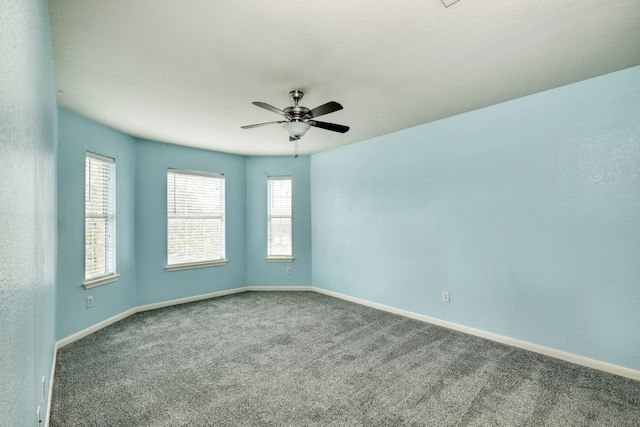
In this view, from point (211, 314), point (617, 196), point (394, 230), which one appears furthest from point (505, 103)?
point (211, 314)

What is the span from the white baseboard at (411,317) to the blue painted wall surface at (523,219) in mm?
56

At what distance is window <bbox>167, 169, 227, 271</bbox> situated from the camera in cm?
471

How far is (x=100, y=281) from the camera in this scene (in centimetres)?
365

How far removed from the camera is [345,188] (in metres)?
4.98

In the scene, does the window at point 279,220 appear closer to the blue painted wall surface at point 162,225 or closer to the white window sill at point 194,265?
the blue painted wall surface at point 162,225

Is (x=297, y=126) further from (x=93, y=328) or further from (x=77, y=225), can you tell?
(x=93, y=328)

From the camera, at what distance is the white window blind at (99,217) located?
356 cm

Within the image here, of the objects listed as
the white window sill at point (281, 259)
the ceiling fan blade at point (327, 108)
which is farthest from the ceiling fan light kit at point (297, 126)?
the white window sill at point (281, 259)

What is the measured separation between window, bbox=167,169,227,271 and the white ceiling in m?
1.64

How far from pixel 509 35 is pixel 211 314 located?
4.44 meters

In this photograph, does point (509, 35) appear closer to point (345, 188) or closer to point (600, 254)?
point (600, 254)

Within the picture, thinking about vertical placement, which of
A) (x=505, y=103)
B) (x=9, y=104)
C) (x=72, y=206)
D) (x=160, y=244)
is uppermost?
(x=505, y=103)

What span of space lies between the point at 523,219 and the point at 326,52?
254 cm

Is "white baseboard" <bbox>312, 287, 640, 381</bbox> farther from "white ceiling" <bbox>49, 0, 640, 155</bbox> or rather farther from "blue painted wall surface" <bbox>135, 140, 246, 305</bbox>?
"blue painted wall surface" <bbox>135, 140, 246, 305</bbox>
